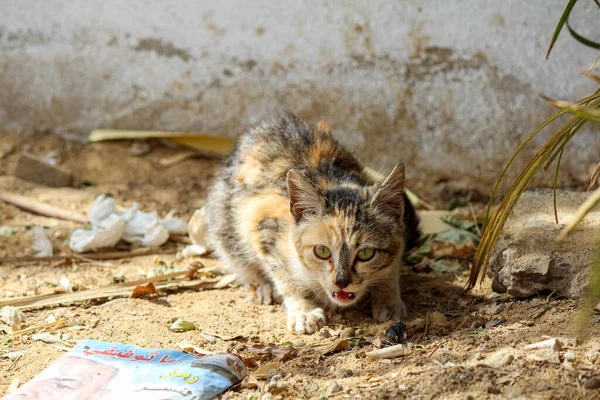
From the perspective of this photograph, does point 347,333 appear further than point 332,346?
Yes

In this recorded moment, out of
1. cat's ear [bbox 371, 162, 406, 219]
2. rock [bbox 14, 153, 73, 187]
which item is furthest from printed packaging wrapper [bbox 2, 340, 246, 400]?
rock [bbox 14, 153, 73, 187]

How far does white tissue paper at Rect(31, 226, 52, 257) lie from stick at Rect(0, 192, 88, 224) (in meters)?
0.33

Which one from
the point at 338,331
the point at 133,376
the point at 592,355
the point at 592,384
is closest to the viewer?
the point at 592,384

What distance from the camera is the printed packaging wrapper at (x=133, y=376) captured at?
2.89m

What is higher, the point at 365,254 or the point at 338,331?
the point at 365,254

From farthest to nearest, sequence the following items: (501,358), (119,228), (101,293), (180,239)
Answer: (180,239), (119,228), (101,293), (501,358)

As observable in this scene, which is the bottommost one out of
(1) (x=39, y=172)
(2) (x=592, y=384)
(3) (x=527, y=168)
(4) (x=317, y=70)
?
(1) (x=39, y=172)

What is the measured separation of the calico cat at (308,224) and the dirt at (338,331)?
0.16 m

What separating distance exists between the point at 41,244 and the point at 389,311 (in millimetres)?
2555

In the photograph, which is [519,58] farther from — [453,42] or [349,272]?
[349,272]

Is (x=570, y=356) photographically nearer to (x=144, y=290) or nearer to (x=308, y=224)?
(x=308, y=224)

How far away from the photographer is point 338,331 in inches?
146

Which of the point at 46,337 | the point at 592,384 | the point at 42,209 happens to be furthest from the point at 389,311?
the point at 42,209

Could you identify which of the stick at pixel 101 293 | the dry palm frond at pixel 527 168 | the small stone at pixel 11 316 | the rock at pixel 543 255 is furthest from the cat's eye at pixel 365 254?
the small stone at pixel 11 316
